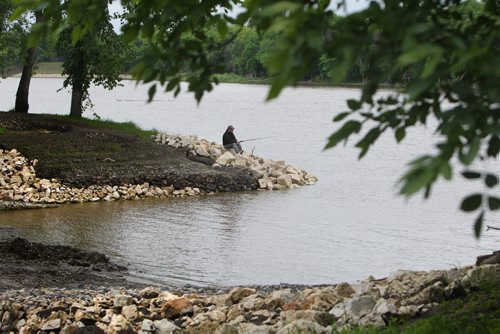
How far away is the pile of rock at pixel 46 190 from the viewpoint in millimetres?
24084

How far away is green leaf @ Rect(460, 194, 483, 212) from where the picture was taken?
136 inches

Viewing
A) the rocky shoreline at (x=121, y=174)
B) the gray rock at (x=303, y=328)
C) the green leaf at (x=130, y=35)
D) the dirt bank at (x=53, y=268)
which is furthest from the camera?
the rocky shoreline at (x=121, y=174)

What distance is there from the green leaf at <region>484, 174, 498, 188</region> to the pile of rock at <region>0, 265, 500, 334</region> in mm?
3636

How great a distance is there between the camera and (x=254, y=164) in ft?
102

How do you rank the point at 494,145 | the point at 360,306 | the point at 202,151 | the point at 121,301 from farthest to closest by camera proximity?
the point at 202,151 → the point at 121,301 → the point at 360,306 → the point at 494,145

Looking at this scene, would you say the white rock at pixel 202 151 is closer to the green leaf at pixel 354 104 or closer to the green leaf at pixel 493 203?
the green leaf at pixel 354 104

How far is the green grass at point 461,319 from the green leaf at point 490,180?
240cm

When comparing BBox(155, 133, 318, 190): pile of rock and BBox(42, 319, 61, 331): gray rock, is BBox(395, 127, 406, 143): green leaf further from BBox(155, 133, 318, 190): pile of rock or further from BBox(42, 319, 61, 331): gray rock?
BBox(155, 133, 318, 190): pile of rock

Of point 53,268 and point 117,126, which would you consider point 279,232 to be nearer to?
point 53,268

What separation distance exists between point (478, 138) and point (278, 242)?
608 inches

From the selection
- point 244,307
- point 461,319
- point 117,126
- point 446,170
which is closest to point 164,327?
point 244,307

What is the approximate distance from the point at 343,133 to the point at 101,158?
23838 millimetres

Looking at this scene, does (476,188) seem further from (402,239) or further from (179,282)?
(179,282)

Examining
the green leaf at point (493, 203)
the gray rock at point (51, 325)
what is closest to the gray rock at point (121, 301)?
the gray rock at point (51, 325)
